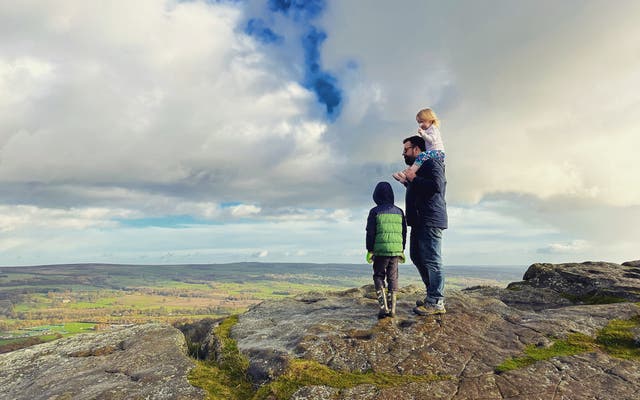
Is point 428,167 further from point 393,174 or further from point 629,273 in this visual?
point 629,273

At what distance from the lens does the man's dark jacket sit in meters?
9.52

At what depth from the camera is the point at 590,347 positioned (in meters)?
8.05

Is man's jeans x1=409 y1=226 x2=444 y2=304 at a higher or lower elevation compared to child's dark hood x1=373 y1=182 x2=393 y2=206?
lower

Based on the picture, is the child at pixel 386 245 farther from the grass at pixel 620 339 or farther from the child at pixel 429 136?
the grass at pixel 620 339

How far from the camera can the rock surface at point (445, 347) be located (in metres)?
6.32

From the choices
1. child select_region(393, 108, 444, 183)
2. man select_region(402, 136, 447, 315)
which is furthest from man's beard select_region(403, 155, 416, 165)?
man select_region(402, 136, 447, 315)

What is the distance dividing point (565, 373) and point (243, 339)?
7208mm

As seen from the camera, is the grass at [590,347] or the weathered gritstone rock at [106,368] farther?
the grass at [590,347]

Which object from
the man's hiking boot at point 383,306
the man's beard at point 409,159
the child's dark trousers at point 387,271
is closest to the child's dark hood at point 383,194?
the man's beard at point 409,159

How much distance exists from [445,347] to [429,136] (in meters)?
5.28

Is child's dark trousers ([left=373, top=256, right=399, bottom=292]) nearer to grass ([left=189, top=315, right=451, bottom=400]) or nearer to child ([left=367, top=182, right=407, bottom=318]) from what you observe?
child ([left=367, top=182, right=407, bottom=318])

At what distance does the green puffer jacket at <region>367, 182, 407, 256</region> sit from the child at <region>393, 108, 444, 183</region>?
2.85 ft

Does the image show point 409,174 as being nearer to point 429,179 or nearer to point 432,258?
point 429,179

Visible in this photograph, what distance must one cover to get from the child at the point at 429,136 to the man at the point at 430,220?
0.16 metres
